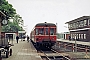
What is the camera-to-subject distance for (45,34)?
25.3 m

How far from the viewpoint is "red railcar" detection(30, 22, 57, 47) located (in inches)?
985

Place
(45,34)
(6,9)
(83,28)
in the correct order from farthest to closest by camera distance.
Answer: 1. (83,28)
2. (6,9)
3. (45,34)

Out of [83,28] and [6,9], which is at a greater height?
[6,9]

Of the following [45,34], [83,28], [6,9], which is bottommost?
[45,34]

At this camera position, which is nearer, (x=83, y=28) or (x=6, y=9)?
(x=6, y=9)

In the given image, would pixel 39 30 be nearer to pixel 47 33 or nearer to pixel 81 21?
pixel 47 33

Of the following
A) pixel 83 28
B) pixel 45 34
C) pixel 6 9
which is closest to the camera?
pixel 45 34

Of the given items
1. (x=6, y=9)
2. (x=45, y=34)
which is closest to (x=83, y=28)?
(x=6, y=9)

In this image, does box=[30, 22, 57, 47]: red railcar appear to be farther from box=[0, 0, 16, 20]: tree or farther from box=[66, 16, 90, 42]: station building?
box=[66, 16, 90, 42]: station building

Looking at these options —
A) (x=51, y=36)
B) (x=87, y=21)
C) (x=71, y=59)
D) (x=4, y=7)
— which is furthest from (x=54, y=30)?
(x=87, y=21)

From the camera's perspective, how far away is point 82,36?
53.6 m

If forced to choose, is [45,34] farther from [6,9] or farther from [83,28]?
[83,28]

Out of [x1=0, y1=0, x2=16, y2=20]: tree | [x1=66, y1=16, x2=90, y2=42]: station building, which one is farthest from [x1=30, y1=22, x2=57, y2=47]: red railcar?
Result: [x1=66, y1=16, x2=90, y2=42]: station building

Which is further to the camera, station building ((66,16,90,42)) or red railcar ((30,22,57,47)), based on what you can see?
station building ((66,16,90,42))
